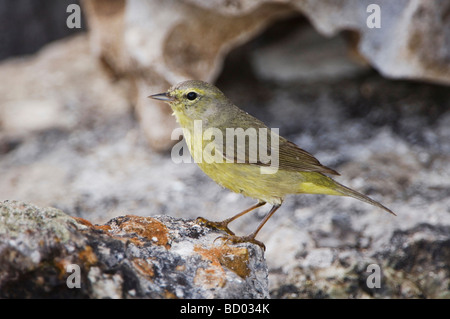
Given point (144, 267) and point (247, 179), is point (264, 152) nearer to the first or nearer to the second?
point (247, 179)

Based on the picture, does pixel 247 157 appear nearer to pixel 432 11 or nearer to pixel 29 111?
pixel 432 11

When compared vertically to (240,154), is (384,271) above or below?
below

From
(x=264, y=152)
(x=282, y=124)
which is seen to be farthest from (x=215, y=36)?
(x=264, y=152)

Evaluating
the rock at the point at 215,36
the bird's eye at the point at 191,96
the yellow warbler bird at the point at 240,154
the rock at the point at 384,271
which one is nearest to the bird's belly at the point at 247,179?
the yellow warbler bird at the point at 240,154

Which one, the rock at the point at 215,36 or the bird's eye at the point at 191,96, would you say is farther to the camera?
the rock at the point at 215,36

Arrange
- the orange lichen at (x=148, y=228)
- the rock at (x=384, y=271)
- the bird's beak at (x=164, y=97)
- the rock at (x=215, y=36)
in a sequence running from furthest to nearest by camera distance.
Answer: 1. the rock at (x=215, y=36)
2. the rock at (x=384, y=271)
3. the bird's beak at (x=164, y=97)
4. the orange lichen at (x=148, y=228)

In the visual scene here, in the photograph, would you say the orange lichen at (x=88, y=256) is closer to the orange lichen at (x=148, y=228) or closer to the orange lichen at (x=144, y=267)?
the orange lichen at (x=144, y=267)

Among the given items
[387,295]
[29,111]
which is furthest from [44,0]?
[387,295]
